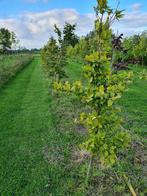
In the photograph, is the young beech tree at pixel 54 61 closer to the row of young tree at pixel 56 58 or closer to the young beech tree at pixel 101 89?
the row of young tree at pixel 56 58

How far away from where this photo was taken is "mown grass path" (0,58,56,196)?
21.6 feet

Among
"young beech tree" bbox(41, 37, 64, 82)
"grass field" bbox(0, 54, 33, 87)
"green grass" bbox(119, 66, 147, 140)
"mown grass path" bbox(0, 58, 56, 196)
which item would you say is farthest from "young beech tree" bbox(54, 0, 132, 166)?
"grass field" bbox(0, 54, 33, 87)

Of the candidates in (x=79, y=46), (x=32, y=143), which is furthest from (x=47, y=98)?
(x=79, y=46)

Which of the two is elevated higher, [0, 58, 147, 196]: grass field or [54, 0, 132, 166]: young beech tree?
[54, 0, 132, 166]: young beech tree

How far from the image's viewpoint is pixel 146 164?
7.43 m

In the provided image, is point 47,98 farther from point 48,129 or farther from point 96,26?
point 96,26

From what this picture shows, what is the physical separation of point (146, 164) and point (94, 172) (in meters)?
1.28

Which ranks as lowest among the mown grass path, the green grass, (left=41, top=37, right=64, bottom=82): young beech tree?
the mown grass path

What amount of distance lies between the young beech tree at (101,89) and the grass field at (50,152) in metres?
0.86

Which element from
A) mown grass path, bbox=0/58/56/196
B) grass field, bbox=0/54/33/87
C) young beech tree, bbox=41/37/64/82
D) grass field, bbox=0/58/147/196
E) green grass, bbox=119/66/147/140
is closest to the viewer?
grass field, bbox=0/58/147/196

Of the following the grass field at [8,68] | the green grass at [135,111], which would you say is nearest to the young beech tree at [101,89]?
the green grass at [135,111]

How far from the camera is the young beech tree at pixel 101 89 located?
5773mm

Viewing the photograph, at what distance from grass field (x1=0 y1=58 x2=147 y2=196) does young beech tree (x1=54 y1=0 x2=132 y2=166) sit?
86 cm

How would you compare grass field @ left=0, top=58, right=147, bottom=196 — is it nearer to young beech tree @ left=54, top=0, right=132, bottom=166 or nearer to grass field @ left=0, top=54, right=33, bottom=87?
young beech tree @ left=54, top=0, right=132, bottom=166
